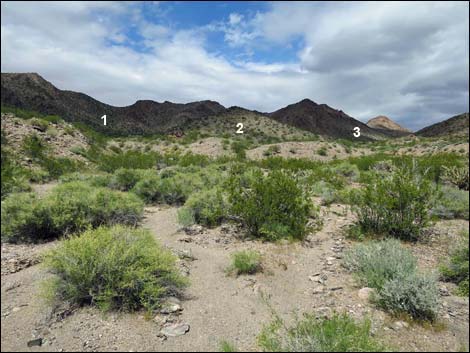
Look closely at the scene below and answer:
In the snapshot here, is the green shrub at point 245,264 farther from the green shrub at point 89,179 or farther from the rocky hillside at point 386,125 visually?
the rocky hillside at point 386,125

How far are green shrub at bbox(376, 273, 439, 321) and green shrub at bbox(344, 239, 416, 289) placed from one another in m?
0.15

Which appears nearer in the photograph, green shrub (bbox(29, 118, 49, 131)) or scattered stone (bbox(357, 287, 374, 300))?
scattered stone (bbox(357, 287, 374, 300))

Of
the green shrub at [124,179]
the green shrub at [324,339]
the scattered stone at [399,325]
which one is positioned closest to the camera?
the green shrub at [324,339]

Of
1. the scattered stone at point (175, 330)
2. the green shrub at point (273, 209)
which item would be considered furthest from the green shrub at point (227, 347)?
the green shrub at point (273, 209)

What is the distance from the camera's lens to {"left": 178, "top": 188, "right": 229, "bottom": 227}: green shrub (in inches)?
288

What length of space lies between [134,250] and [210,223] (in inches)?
133

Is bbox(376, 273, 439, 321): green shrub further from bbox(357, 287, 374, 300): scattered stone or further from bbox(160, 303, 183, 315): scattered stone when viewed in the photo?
bbox(160, 303, 183, 315): scattered stone

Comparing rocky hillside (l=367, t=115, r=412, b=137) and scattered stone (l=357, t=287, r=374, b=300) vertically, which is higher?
rocky hillside (l=367, t=115, r=412, b=137)

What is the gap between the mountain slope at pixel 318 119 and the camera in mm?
82125

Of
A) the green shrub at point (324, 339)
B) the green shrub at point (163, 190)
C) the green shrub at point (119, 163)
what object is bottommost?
the green shrub at point (324, 339)

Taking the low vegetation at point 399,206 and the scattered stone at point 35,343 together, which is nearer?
the scattered stone at point 35,343

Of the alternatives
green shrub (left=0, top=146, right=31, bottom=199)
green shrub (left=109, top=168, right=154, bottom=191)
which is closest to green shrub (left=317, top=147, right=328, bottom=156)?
green shrub (left=109, top=168, right=154, bottom=191)

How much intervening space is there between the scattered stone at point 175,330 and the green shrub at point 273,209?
303 centimetres

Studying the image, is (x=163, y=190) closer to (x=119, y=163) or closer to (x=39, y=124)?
(x=119, y=163)
